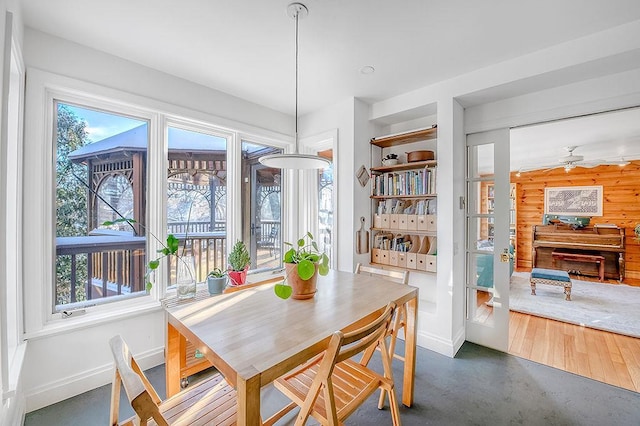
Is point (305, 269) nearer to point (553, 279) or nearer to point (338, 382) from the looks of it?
point (338, 382)

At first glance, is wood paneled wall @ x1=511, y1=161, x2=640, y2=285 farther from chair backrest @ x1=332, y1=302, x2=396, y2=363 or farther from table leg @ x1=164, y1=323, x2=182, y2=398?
table leg @ x1=164, y1=323, x2=182, y2=398

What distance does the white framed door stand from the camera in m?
2.57

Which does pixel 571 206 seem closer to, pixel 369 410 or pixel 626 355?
pixel 626 355

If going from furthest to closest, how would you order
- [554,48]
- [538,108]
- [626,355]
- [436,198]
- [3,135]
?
[436,198], [626,355], [538,108], [554,48], [3,135]

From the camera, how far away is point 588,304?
381 centimetres

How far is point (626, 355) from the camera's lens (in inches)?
97.7

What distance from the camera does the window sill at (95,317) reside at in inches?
73.8

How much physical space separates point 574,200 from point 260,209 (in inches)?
268

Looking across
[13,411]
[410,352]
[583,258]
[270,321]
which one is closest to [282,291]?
[270,321]

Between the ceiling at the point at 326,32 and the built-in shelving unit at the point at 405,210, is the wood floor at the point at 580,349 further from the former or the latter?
the ceiling at the point at 326,32

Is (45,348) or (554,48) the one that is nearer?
(45,348)

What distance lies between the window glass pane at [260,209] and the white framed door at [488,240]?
2.19m

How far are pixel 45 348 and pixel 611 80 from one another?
14.8 feet

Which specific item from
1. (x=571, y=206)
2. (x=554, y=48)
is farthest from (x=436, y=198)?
(x=571, y=206)
